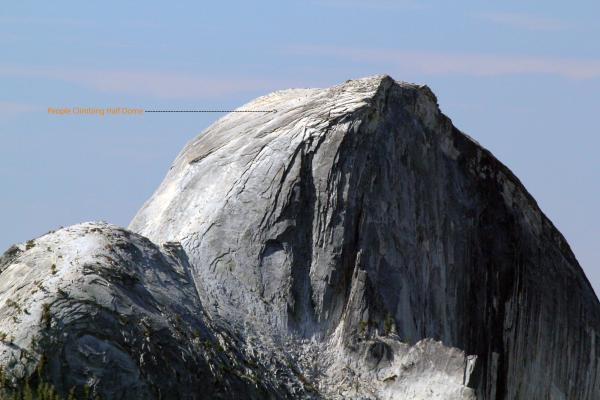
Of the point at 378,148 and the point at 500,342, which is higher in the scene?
the point at 378,148

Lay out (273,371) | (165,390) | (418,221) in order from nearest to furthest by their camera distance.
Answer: (165,390) < (273,371) < (418,221)

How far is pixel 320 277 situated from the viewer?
2292cm

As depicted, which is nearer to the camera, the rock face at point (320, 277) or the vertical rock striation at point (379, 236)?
the rock face at point (320, 277)

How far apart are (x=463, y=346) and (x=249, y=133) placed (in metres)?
5.17

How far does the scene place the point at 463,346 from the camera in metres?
25.5

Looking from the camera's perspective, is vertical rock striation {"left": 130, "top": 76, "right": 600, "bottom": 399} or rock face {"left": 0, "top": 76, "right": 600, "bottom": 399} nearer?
rock face {"left": 0, "top": 76, "right": 600, "bottom": 399}

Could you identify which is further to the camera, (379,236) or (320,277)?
(379,236)

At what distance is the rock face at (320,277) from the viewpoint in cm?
1886

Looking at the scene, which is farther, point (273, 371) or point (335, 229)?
point (335, 229)

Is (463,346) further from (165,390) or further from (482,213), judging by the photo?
(165,390)

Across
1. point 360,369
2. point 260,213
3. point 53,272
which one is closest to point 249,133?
point 260,213

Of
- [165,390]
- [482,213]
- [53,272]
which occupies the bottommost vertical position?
[165,390]

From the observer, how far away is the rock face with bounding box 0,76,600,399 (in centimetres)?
1886

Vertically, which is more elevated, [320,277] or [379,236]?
[379,236]
